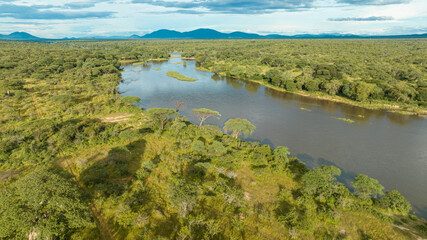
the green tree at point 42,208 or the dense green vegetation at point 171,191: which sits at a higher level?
the green tree at point 42,208

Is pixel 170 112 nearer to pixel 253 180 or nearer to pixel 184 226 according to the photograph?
pixel 253 180

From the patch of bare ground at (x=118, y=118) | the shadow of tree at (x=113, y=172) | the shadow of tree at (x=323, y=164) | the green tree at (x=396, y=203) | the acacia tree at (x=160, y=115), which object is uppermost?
the acacia tree at (x=160, y=115)

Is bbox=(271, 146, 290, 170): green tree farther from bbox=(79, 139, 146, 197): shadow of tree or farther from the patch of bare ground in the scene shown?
the patch of bare ground

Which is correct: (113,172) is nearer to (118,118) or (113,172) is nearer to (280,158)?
(118,118)

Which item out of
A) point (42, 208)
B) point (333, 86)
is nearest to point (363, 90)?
point (333, 86)

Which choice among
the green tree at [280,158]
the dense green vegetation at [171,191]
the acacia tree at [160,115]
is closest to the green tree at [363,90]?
the dense green vegetation at [171,191]

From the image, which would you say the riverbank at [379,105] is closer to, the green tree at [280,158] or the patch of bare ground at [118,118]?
the green tree at [280,158]

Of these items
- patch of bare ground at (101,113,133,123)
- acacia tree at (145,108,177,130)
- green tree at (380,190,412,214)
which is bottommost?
green tree at (380,190,412,214)

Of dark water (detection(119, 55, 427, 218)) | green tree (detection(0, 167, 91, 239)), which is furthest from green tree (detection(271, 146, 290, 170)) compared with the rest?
green tree (detection(0, 167, 91, 239))
